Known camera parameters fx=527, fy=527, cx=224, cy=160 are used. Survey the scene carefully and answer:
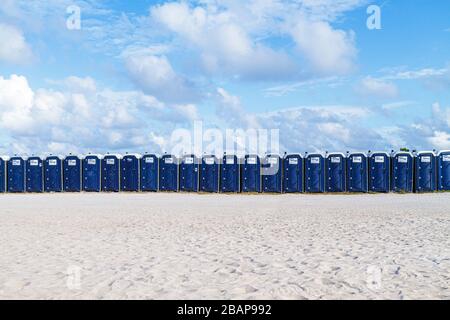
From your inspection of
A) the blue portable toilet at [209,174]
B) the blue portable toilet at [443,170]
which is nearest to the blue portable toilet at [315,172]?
the blue portable toilet at [209,174]

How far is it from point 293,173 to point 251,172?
2086 mm

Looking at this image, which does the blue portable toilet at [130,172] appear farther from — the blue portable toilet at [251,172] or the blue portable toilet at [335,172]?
the blue portable toilet at [335,172]

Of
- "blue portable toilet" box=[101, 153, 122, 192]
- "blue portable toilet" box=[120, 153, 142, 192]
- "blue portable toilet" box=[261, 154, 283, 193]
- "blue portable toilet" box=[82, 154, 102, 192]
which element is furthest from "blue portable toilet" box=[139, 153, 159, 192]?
"blue portable toilet" box=[261, 154, 283, 193]

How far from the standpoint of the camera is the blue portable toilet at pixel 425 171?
80.7ft

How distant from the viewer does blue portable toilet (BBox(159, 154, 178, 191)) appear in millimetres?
26891

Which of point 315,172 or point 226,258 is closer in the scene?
point 226,258

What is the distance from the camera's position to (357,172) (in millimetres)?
24984

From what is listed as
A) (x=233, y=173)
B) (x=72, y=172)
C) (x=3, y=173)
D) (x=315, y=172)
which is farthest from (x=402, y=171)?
(x=3, y=173)

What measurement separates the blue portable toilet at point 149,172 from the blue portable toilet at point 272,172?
5.53 metres

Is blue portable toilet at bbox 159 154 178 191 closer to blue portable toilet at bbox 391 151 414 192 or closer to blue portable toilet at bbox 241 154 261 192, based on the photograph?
blue portable toilet at bbox 241 154 261 192

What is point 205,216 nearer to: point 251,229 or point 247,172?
point 251,229

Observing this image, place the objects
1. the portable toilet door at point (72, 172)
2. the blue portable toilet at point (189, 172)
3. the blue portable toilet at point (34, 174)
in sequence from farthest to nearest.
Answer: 1. the blue portable toilet at point (34, 174)
2. the portable toilet door at point (72, 172)
3. the blue portable toilet at point (189, 172)

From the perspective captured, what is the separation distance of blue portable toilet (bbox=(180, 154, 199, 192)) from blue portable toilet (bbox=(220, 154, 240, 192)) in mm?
1330

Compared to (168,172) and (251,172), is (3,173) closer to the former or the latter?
(168,172)
